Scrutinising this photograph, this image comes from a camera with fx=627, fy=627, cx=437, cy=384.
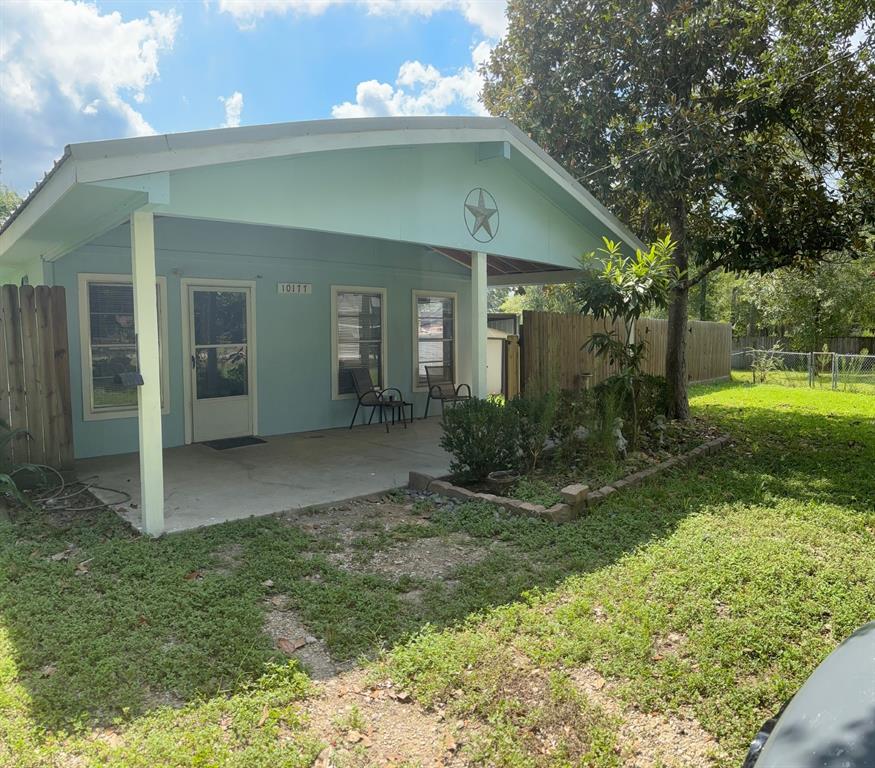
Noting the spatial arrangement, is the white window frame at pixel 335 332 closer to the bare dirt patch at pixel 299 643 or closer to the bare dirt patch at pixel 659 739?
the bare dirt patch at pixel 299 643

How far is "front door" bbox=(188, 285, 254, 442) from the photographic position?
785cm

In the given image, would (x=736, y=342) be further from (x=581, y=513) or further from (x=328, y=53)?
(x=581, y=513)

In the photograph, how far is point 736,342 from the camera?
26.3m

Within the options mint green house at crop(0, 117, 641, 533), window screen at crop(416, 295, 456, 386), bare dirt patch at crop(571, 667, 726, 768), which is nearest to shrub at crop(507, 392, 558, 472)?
mint green house at crop(0, 117, 641, 533)

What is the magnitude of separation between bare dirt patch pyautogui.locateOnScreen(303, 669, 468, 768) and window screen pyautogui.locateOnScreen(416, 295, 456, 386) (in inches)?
305

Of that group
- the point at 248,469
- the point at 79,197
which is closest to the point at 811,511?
the point at 248,469

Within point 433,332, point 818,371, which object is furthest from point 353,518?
point 818,371

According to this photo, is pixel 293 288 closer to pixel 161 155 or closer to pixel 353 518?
pixel 353 518

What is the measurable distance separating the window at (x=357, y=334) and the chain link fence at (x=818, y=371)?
1100 cm

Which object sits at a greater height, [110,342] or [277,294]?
[277,294]

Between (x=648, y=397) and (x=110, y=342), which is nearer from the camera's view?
(x=110, y=342)

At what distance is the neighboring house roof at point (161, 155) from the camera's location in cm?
396

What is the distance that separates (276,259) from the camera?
27.7 feet

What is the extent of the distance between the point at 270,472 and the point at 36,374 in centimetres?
237
